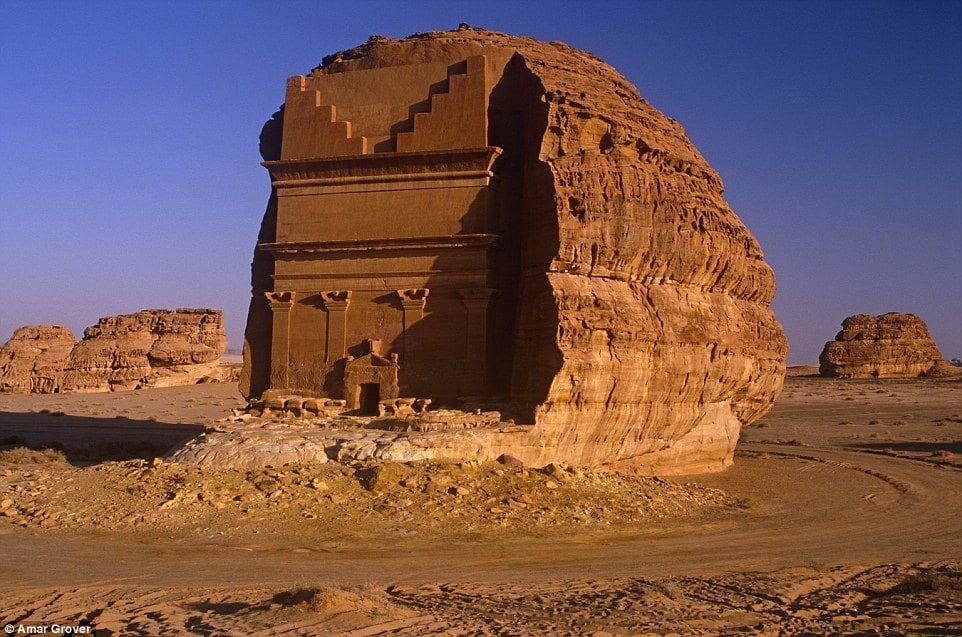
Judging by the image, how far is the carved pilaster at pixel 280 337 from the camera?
1697 cm

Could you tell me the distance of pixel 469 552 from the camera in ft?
34.1

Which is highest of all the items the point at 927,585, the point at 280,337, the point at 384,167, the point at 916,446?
the point at 384,167

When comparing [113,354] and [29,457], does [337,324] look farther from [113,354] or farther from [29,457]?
[113,354]

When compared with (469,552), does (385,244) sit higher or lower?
higher

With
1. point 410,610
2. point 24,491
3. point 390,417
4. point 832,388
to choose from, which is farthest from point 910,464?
point 832,388

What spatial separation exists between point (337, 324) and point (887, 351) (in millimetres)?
53373

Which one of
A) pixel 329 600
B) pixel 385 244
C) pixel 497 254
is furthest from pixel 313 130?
pixel 329 600

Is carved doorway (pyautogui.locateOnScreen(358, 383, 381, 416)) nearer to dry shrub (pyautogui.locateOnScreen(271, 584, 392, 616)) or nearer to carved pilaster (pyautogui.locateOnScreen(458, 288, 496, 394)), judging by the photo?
carved pilaster (pyautogui.locateOnScreen(458, 288, 496, 394))

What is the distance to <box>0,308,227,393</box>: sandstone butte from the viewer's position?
150 ft

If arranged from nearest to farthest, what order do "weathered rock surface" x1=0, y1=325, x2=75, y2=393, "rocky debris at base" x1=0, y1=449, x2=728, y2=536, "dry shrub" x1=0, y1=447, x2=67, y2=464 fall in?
1. "rocky debris at base" x1=0, y1=449, x2=728, y2=536
2. "dry shrub" x1=0, y1=447, x2=67, y2=464
3. "weathered rock surface" x1=0, y1=325, x2=75, y2=393

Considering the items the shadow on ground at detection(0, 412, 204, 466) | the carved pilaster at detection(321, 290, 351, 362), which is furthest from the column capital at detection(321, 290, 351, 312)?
the shadow on ground at detection(0, 412, 204, 466)

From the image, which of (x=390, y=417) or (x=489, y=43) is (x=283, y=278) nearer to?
(x=390, y=417)

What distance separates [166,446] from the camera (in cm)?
2236

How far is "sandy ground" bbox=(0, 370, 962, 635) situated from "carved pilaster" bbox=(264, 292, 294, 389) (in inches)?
155
